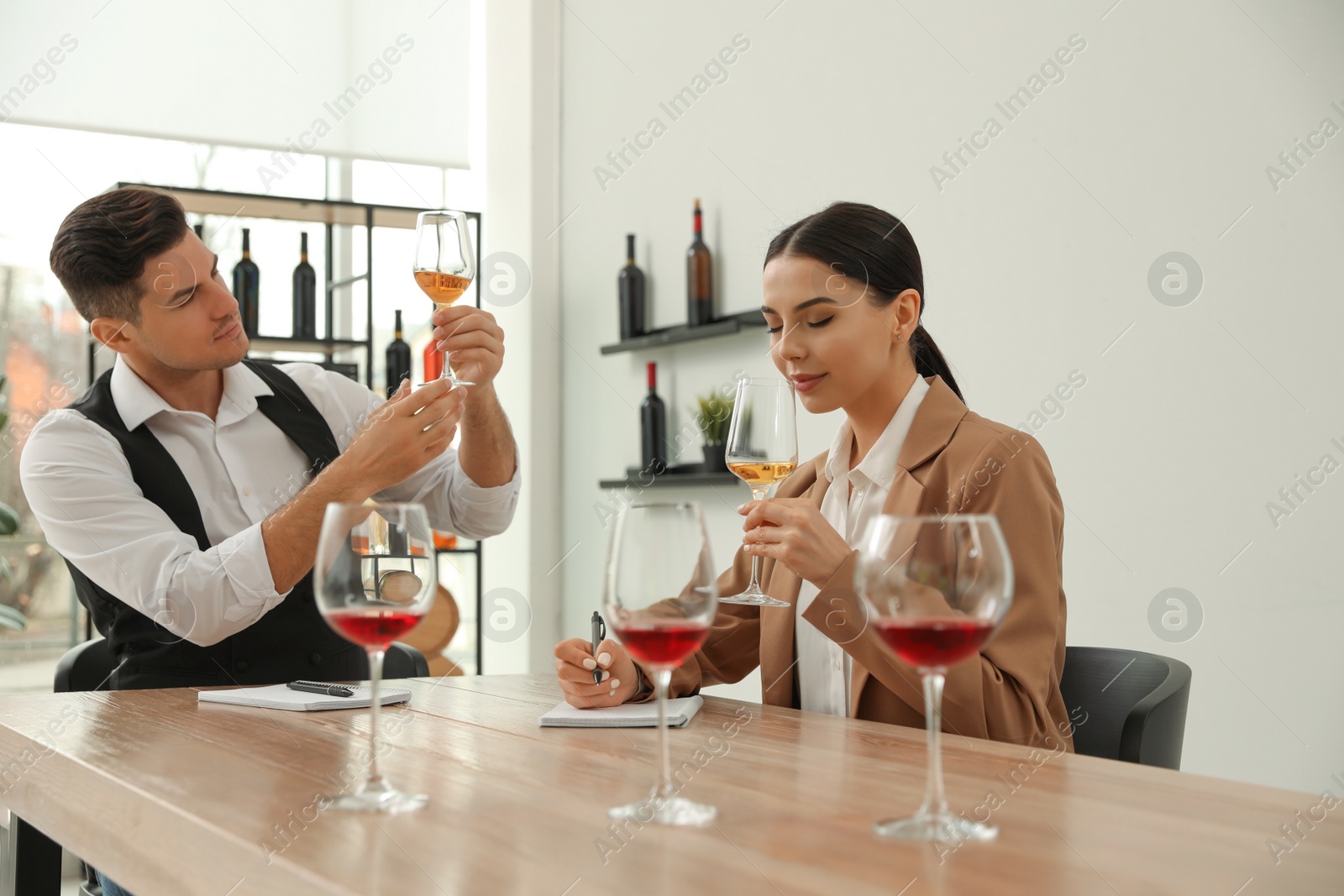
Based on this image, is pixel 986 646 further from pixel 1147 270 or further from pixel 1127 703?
pixel 1147 270

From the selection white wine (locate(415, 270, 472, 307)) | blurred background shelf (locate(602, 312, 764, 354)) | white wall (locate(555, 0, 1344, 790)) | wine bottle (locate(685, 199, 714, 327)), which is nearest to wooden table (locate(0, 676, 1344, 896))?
white wine (locate(415, 270, 472, 307))

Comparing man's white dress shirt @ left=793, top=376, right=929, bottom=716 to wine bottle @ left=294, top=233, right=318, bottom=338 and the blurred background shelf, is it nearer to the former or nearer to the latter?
the blurred background shelf

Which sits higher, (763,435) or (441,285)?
(441,285)

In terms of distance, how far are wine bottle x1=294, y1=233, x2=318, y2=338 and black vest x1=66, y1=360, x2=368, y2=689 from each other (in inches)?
89.7

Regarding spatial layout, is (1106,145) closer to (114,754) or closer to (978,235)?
(978,235)

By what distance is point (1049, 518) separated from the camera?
4.93 feet

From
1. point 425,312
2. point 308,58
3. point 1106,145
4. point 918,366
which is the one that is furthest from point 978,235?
point 308,58

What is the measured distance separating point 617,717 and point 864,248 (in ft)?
2.81

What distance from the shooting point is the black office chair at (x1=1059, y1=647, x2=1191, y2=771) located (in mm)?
1409

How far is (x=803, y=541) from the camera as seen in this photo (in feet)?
4.23

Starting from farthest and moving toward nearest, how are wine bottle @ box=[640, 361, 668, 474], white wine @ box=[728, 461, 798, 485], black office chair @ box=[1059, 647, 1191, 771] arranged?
wine bottle @ box=[640, 361, 668, 474]
white wine @ box=[728, 461, 798, 485]
black office chair @ box=[1059, 647, 1191, 771]

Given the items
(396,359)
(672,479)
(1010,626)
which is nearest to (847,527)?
(1010,626)

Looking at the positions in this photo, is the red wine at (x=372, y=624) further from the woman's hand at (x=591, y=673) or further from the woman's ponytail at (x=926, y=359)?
the woman's ponytail at (x=926, y=359)

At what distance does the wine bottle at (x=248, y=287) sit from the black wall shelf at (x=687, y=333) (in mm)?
1313
